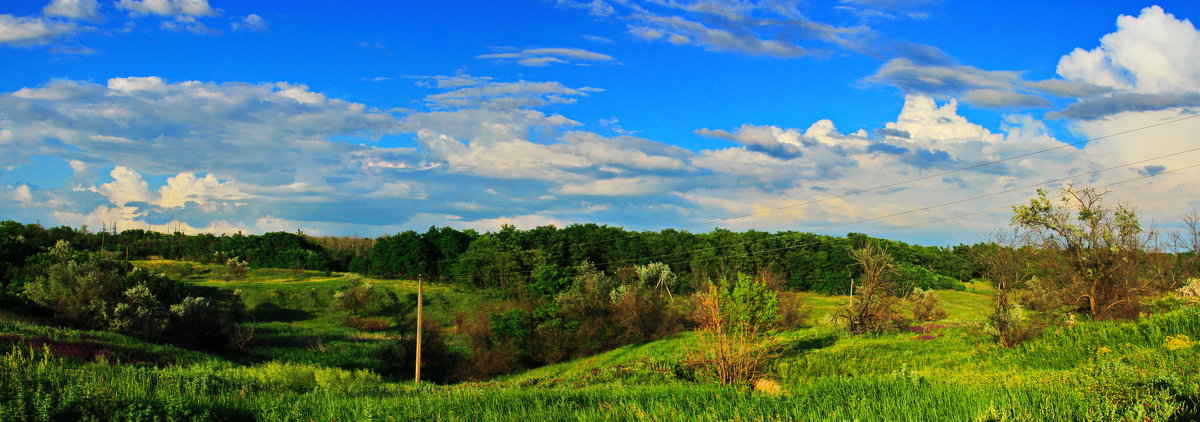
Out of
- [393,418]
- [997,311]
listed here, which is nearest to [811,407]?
[393,418]

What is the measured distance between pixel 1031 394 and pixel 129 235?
13114 centimetres

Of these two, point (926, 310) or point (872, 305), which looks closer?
point (872, 305)

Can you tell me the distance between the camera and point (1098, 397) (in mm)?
10102

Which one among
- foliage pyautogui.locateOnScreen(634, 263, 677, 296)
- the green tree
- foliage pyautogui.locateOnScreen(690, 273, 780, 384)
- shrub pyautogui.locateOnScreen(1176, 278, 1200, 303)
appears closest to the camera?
foliage pyautogui.locateOnScreen(690, 273, 780, 384)

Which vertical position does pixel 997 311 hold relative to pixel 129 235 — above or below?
below

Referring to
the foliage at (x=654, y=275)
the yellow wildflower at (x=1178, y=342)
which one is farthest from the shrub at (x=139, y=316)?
the foliage at (x=654, y=275)

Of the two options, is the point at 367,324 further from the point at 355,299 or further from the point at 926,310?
the point at 926,310

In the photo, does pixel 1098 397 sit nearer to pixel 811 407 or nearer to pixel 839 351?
pixel 811 407

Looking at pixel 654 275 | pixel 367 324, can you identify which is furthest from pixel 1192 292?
pixel 367 324

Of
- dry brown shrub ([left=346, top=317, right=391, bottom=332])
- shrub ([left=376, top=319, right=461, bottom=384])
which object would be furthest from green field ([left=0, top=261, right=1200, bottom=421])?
dry brown shrub ([left=346, top=317, right=391, bottom=332])

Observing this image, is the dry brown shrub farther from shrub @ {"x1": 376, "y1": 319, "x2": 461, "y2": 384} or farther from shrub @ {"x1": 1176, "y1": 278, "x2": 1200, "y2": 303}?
shrub @ {"x1": 1176, "y1": 278, "x2": 1200, "y2": 303}

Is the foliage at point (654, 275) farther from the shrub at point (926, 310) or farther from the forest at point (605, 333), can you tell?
the shrub at point (926, 310)

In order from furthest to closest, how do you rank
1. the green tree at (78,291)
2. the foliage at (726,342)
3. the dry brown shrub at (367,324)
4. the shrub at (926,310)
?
the dry brown shrub at (367,324), the shrub at (926,310), the green tree at (78,291), the foliage at (726,342)

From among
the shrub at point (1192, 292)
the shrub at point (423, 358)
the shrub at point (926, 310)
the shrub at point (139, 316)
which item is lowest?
the shrub at point (423, 358)
